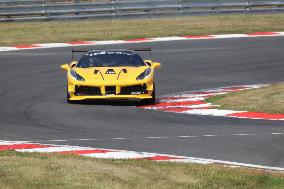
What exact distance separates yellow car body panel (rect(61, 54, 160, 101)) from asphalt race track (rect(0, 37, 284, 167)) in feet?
0.78

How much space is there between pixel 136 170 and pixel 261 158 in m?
2.39

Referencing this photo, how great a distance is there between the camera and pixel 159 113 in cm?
1967

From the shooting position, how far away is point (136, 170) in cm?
1255

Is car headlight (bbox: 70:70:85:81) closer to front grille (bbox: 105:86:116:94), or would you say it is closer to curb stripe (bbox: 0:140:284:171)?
front grille (bbox: 105:86:116:94)

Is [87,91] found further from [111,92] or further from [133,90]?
[133,90]

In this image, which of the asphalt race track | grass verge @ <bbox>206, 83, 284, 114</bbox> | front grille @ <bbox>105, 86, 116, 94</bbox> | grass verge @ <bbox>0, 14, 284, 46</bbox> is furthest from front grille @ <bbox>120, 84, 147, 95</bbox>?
grass verge @ <bbox>0, 14, 284, 46</bbox>

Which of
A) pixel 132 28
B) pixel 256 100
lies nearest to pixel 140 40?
pixel 132 28

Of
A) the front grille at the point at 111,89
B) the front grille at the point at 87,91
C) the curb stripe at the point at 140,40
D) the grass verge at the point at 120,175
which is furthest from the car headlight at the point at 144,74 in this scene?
the curb stripe at the point at 140,40

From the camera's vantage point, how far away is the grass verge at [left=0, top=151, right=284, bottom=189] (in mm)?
11398

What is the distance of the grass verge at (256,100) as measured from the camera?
782 inches

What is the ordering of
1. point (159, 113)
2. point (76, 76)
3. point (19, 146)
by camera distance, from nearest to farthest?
point (19, 146)
point (159, 113)
point (76, 76)

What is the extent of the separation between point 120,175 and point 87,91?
9293 millimetres

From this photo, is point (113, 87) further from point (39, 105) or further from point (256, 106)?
point (256, 106)

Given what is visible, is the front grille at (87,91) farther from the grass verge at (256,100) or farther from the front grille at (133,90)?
the grass verge at (256,100)
